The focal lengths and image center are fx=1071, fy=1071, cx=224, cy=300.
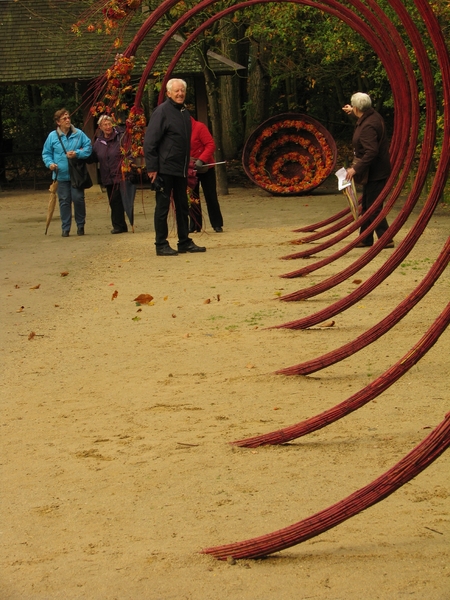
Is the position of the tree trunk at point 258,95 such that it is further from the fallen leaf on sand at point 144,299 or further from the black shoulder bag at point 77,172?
the fallen leaf on sand at point 144,299

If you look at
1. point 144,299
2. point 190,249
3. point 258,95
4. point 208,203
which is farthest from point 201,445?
point 258,95

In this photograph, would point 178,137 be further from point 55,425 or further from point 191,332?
point 55,425

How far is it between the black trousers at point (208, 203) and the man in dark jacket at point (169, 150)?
5.44 ft

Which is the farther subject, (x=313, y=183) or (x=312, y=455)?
(x=313, y=183)

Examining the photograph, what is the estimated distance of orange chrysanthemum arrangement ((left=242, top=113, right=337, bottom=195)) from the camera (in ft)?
71.6

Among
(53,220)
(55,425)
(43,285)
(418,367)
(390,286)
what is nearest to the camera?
(55,425)

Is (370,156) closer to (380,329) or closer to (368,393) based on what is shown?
(380,329)

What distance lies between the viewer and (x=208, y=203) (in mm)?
15180

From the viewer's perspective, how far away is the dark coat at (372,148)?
11977 mm

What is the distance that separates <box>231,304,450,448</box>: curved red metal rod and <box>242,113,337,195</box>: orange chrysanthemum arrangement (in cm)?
1683

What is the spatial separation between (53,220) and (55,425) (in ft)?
43.5

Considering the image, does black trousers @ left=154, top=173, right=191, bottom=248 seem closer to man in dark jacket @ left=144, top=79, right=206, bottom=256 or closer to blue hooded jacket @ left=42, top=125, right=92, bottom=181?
man in dark jacket @ left=144, top=79, right=206, bottom=256

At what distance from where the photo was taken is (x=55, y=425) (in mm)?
5789

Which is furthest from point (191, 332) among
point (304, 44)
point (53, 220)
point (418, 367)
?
point (304, 44)
